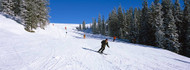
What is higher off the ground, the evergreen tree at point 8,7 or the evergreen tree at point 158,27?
the evergreen tree at point 8,7

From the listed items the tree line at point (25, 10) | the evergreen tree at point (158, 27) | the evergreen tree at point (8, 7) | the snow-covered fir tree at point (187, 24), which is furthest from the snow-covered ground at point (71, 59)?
the evergreen tree at point (8, 7)

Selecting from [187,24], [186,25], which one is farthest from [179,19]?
[187,24]

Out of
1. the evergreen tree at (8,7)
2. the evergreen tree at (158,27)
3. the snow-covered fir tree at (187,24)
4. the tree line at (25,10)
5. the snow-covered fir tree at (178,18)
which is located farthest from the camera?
the snow-covered fir tree at (178,18)

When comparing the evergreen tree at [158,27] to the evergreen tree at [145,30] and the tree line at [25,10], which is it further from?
the tree line at [25,10]

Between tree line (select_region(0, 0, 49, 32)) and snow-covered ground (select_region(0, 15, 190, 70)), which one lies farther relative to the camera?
tree line (select_region(0, 0, 49, 32))

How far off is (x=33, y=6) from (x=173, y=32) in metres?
33.8

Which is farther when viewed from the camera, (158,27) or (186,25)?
(186,25)

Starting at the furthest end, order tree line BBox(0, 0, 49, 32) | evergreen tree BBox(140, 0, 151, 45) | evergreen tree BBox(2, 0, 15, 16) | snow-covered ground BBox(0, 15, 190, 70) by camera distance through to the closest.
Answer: evergreen tree BBox(140, 0, 151, 45)
evergreen tree BBox(2, 0, 15, 16)
tree line BBox(0, 0, 49, 32)
snow-covered ground BBox(0, 15, 190, 70)

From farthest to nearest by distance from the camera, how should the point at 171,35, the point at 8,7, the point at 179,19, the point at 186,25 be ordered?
the point at 179,19, the point at 186,25, the point at 8,7, the point at 171,35

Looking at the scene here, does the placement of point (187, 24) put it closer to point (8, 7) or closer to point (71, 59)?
point (71, 59)

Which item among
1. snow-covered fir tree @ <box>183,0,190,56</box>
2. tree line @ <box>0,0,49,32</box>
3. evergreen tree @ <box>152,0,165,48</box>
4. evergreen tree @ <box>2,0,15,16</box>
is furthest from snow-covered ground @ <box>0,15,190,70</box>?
evergreen tree @ <box>2,0,15,16</box>

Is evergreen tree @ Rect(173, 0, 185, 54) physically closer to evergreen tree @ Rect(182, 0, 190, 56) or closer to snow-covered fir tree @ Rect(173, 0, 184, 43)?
snow-covered fir tree @ Rect(173, 0, 184, 43)

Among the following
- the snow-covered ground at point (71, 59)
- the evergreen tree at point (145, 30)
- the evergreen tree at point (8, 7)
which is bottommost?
the snow-covered ground at point (71, 59)

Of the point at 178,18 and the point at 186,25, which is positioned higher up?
the point at 178,18
